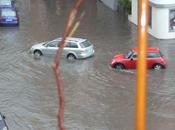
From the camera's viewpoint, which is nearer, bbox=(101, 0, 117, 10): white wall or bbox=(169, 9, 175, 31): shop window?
bbox=(169, 9, 175, 31): shop window

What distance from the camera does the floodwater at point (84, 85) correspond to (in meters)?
21.5

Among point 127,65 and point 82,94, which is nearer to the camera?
point 82,94

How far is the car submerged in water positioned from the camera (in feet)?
102

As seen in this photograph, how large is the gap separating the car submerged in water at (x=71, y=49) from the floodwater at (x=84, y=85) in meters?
0.46

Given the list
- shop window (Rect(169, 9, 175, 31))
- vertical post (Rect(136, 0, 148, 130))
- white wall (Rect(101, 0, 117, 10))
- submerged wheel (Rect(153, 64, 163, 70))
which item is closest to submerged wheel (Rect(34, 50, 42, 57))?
submerged wheel (Rect(153, 64, 163, 70))

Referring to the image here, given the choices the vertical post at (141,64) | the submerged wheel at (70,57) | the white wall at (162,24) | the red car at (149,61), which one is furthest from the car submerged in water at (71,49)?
the vertical post at (141,64)

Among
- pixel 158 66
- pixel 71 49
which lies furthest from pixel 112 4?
pixel 158 66

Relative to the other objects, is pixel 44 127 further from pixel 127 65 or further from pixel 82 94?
pixel 127 65

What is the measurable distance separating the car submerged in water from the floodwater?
1.51 ft

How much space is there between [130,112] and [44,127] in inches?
144

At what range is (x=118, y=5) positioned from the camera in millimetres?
44938

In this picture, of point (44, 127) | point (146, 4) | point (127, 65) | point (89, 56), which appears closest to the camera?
point (146, 4)

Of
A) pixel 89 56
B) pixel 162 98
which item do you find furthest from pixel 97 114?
pixel 89 56

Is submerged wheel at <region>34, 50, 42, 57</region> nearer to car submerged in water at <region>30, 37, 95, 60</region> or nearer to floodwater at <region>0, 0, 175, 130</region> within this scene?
car submerged in water at <region>30, 37, 95, 60</region>
